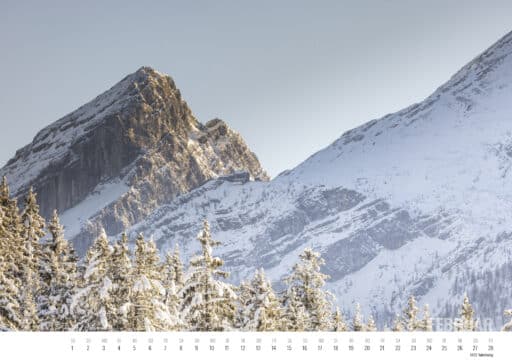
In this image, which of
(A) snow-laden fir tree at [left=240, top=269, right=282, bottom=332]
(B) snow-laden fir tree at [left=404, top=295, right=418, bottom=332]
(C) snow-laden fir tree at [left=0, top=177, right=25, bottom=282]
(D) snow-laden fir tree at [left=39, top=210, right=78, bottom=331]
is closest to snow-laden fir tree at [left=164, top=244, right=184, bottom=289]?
(A) snow-laden fir tree at [left=240, top=269, right=282, bottom=332]

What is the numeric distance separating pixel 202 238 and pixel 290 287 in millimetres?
10464

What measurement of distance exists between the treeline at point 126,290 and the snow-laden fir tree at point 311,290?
1.6 inches

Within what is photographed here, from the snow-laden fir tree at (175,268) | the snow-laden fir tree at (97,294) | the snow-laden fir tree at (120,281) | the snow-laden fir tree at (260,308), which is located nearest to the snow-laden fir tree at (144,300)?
the snow-laden fir tree at (120,281)

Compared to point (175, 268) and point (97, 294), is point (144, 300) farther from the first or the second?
point (175, 268)

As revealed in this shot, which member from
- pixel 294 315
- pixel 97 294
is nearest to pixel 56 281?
pixel 97 294

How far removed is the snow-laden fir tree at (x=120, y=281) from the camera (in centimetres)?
2447

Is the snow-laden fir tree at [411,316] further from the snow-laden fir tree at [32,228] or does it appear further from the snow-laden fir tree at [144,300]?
the snow-laden fir tree at [144,300]

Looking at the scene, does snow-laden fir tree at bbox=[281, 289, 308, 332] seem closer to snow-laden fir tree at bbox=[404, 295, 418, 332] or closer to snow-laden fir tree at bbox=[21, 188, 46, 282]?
snow-laden fir tree at bbox=[21, 188, 46, 282]

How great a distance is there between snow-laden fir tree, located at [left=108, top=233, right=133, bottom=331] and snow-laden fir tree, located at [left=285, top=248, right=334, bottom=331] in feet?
37.0

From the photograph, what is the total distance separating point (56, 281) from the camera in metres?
29.9
